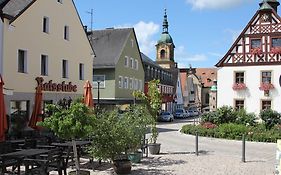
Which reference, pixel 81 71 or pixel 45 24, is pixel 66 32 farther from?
pixel 81 71

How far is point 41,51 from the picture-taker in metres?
24.8

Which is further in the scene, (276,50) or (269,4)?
(269,4)

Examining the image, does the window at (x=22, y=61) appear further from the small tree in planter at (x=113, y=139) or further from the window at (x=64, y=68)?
the small tree in planter at (x=113, y=139)

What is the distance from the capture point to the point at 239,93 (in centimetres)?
3525

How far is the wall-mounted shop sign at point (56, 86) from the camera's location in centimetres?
2423

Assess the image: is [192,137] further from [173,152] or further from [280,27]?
[280,27]

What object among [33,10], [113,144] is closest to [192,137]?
[33,10]

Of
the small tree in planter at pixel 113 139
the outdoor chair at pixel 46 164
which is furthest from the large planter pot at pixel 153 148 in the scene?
the outdoor chair at pixel 46 164

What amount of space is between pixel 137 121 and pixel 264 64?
75.5 feet

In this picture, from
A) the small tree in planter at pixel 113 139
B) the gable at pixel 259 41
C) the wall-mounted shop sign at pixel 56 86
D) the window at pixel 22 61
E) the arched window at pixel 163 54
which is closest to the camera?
the small tree in planter at pixel 113 139

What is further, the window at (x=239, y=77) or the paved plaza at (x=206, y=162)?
the window at (x=239, y=77)

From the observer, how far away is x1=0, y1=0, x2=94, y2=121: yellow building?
2153 centimetres

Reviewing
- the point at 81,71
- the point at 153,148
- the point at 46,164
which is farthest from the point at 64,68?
the point at 46,164

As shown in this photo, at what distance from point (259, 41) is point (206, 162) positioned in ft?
70.6
